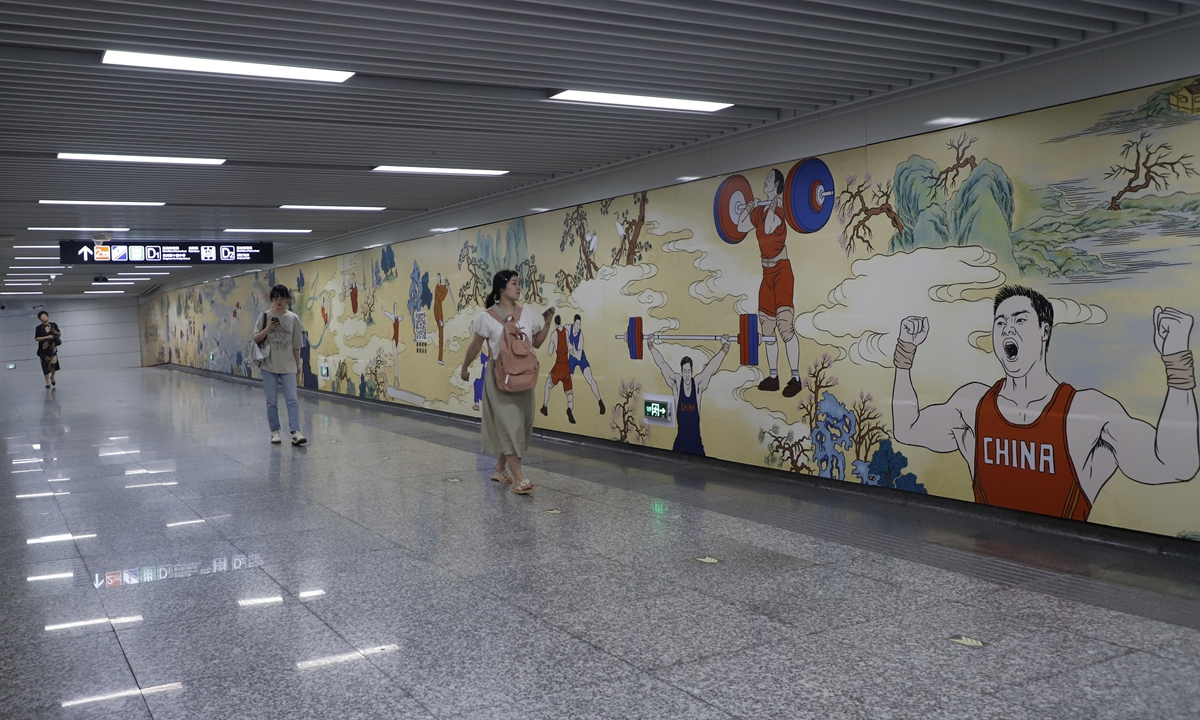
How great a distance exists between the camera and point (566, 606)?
446 cm

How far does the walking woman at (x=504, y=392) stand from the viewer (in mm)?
7230

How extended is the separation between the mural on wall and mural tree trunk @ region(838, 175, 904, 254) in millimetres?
14

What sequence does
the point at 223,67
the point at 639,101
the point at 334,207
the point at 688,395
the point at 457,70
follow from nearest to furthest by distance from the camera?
the point at 223,67, the point at 457,70, the point at 639,101, the point at 688,395, the point at 334,207

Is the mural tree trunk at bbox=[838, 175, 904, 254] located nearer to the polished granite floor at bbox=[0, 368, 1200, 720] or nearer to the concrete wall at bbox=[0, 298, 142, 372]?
the polished granite floor at bbox=[0, 368, 1200, 720]

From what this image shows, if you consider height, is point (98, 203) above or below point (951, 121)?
above

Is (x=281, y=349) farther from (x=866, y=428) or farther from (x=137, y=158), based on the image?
(x=866, y=428)

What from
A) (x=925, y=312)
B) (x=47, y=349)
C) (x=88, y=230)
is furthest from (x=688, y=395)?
(x=47, y=349)

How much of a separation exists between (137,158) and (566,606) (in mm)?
6381

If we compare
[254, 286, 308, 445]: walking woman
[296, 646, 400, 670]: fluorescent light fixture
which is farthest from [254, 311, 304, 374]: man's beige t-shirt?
[296, 646, 400, 670]: fluorescent light fixture

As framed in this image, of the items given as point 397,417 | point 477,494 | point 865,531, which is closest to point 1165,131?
point 865,531

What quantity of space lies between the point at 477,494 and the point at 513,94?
3.19m

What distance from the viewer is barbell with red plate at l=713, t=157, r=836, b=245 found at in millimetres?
7480

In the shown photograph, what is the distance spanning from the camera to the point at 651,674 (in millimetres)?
3576

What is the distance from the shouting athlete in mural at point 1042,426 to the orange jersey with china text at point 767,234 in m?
1.49
